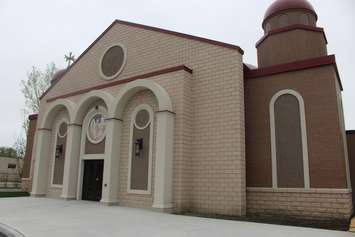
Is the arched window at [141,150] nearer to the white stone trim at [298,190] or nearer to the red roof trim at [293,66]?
the white stone trim at [298,190]

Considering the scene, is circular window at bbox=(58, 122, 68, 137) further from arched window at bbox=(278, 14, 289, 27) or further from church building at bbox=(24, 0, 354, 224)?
arched window at bbox=(278, 14, 289, 27)

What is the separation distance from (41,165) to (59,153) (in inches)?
54.8

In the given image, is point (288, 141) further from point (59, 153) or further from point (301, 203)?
point (59, 153)

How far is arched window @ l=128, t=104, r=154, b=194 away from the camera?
12.2 meters

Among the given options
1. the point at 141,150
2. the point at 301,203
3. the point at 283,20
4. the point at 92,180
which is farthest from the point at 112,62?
the point at 301,203

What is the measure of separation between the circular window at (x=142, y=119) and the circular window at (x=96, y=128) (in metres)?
2.48

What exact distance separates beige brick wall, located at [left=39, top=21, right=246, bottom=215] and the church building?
4 centimetres

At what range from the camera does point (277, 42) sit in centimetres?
1343

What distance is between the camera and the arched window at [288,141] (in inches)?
408

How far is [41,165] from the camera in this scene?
16.6 metres

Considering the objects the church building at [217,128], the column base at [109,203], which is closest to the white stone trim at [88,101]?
the church building at [217,128]

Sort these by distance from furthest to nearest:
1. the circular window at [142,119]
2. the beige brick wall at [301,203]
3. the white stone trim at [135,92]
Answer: the circular window at [142,119] → the white stone trim at [135,92] → the beige brick wall at [301,203]

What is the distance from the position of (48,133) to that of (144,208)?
347 inches

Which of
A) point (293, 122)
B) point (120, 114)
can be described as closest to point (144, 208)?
point (120, 114)
